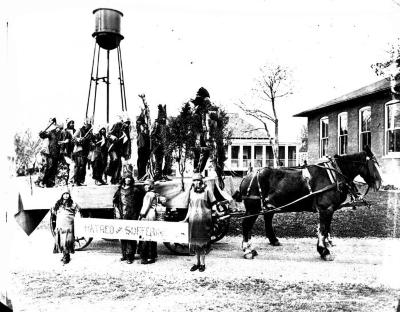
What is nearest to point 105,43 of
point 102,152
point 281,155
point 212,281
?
point 102,152

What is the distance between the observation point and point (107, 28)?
4.39m

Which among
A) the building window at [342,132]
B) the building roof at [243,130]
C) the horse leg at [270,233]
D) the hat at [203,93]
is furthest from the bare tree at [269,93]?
the horse leg at [270,233]

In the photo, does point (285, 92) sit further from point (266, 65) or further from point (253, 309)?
point (253, 309)

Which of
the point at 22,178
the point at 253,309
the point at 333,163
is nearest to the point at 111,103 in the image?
the point at 22,178

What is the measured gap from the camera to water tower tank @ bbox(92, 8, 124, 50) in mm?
4223

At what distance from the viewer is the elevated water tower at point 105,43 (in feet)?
14.0

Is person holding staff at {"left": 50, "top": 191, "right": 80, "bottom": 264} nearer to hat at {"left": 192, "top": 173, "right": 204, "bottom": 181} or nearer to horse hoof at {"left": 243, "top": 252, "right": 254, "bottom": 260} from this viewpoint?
hat at {"left": 192, "top": 173, "right": 204, "bottom": 181}

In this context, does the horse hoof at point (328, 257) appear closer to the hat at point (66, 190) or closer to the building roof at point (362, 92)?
the building roof at point (362, 92)

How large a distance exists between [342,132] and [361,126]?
0.64m

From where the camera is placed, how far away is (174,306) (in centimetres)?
391

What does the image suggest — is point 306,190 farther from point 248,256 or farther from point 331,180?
point 248,256

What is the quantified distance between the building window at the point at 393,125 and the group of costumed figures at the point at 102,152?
3302 millimetres

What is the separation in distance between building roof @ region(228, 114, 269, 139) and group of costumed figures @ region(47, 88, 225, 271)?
261 millimetres

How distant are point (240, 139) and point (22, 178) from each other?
10.7ft
